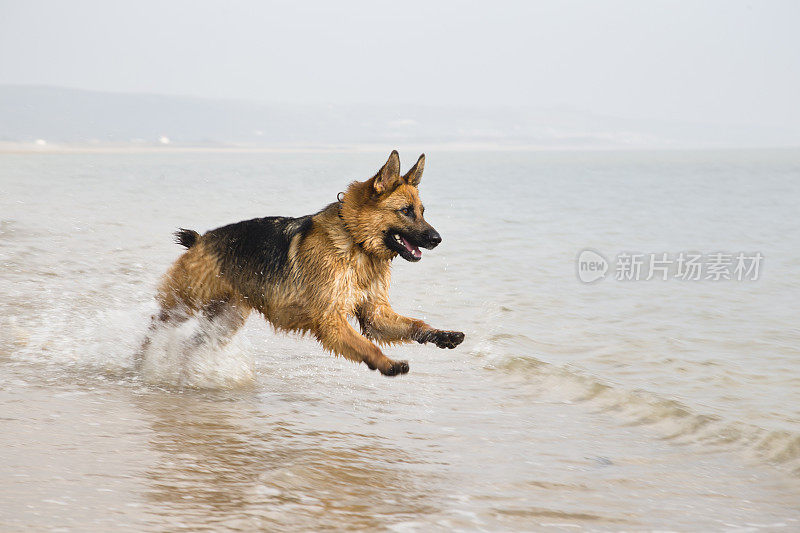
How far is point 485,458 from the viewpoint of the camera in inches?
210

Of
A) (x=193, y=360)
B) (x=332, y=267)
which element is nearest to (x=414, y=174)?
(x=332, y=267)

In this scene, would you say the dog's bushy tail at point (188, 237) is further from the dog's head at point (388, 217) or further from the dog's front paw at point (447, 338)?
the dog's front paw at point (447, 338)

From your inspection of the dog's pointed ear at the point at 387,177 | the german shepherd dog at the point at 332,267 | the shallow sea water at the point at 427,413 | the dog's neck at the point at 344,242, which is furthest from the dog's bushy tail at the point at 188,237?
the dog's pointed ear at the point at 387,177

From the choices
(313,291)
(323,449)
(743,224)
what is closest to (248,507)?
(323,449)

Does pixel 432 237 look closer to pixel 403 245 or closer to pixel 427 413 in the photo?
pixel 403 245

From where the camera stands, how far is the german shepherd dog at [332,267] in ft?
20.2

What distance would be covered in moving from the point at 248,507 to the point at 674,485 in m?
2.61

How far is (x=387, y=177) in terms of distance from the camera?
6180 mm

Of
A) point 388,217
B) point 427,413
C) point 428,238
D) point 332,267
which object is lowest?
point 427,413

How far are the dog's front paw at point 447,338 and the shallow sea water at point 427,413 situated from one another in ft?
1.91

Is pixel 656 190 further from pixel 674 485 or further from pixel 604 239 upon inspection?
pixel 674 485

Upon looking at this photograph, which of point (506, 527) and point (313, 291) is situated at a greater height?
point (313, 291)

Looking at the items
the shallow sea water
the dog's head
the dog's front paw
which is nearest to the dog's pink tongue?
the dog's head

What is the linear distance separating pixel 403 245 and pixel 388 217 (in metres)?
0.24
